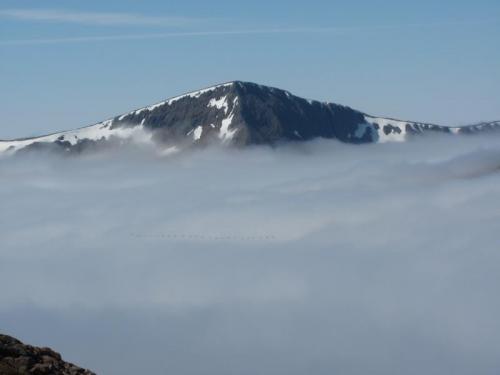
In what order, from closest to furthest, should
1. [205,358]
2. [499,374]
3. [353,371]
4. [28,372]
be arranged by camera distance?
[28,372]
[499,374]
[353,371]
[205,358]

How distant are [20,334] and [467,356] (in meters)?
110

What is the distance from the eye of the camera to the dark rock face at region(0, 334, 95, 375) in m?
34.1

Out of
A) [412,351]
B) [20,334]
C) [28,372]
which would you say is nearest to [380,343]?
[412,351]

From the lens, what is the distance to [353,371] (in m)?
160

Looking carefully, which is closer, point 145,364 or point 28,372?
point 28,372

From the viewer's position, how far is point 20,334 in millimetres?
181125

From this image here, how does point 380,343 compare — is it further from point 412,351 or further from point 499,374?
point 499,374

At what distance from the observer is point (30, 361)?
3506cm

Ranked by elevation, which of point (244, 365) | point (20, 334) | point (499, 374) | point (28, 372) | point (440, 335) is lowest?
point (28, 372)

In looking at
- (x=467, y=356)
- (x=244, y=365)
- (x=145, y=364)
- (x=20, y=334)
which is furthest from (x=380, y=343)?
(x=20, y=334)

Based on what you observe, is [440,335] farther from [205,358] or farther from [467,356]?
[205,358]

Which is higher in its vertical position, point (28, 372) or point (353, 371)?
point (353, 371)

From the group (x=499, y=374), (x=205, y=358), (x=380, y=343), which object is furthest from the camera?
(x=380, y=343)

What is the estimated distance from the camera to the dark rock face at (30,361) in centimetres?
3412
